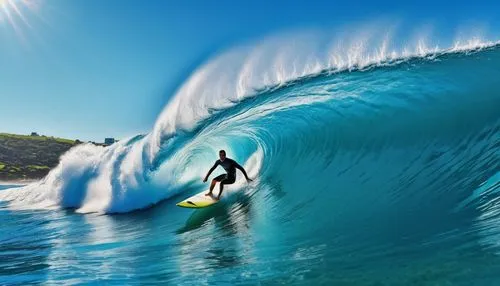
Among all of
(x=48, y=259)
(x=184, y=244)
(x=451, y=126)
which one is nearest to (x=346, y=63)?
(x=451, y=126)

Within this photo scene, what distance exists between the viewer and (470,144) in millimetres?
8188

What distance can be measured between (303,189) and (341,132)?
6.74 feet

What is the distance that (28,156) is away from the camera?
8081 cm

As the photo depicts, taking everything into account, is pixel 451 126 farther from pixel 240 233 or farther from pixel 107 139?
pixel 107 139

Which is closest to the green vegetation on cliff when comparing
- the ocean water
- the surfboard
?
the ocean water

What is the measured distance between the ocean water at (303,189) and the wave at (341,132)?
0.03 m

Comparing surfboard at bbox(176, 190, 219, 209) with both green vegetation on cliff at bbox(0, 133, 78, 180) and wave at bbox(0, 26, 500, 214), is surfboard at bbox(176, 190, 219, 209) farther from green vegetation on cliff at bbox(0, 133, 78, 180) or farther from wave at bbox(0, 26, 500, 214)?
green vegetation on cliff at bbox(0, 133, 78, 180)

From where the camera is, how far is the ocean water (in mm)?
4797

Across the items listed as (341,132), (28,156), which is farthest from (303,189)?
(28,156)

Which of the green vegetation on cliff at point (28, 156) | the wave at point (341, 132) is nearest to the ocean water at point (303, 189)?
the wave at point (341, 132)

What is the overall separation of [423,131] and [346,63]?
2.23 metres

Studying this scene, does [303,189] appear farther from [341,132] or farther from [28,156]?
[28,156]

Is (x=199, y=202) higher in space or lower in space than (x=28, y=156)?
lower

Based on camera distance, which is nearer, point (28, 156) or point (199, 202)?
point (199, 202)
